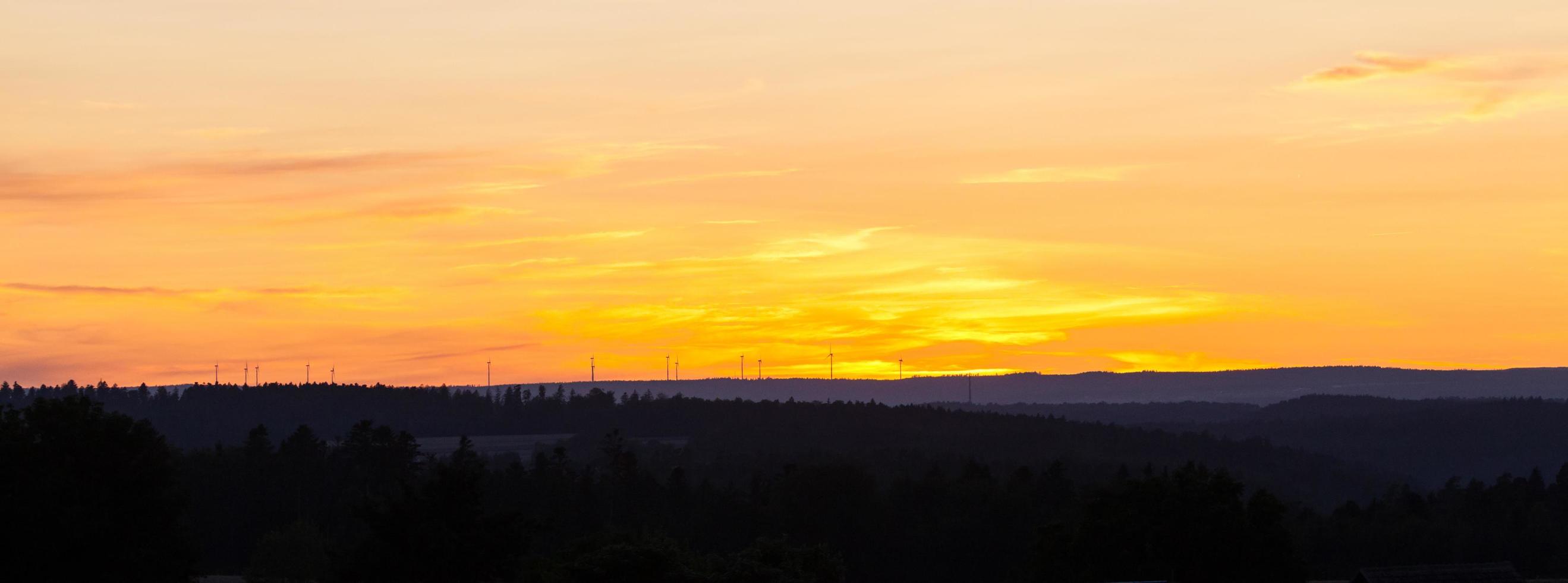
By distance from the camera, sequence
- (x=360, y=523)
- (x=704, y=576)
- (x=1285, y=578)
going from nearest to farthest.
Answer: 1. (x=704, y=576)
2. (x=1285, y=578)
3. (x=360, y=523)

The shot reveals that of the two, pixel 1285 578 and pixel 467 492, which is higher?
pixel 467 492

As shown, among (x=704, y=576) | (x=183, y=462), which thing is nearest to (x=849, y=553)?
(x=183, y=462)

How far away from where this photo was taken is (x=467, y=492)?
250ft

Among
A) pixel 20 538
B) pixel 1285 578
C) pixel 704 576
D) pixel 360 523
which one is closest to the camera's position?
pixel 20 538

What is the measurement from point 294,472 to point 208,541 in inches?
453

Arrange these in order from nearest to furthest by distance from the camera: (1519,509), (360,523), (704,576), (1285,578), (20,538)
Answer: (20,538), (704,576), (1285,578), (360,523), (1519,509)

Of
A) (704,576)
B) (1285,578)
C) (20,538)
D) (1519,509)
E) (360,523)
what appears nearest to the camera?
(20,538)

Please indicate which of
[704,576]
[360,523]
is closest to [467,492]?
[704,576]

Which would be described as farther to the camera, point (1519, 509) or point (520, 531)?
point (1519, 509)

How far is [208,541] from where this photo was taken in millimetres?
171000

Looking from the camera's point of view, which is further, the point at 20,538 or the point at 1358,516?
the point at 1358,516

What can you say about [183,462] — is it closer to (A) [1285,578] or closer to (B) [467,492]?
(B) [467,492]

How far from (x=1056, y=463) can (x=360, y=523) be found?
68.9 meters

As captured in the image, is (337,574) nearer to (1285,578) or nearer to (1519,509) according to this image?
(1285,578)
